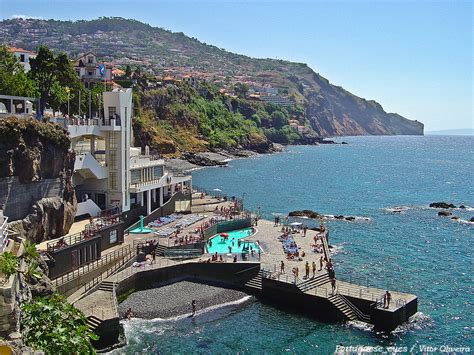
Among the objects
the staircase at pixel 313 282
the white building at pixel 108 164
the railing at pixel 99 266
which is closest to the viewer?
the railing at pixel 99 266

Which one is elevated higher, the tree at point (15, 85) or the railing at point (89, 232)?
the tree at point (15, 85)

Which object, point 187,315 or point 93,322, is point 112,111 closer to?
point 187,315

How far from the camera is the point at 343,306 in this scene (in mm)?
34281

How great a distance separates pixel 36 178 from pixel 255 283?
16.2 m

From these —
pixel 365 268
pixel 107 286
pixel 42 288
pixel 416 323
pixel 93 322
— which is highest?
pixel 42 288

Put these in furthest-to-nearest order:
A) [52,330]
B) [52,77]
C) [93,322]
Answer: [52,77] < [93,322] < [52,330]

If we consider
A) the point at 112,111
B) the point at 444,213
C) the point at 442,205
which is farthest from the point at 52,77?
the point at 442,205

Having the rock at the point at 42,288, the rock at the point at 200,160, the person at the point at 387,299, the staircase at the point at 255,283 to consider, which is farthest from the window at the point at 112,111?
the rock at the point at 200,160

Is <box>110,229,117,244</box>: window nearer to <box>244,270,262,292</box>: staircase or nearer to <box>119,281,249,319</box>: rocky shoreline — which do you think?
<box>119,281,249,319</box>: rocky shoreline

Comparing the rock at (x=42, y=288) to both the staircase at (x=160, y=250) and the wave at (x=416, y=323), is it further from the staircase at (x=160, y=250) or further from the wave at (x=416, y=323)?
the wave at (x=416, y=323)

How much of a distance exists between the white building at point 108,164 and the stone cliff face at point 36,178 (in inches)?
169

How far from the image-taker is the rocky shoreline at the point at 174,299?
3409 centimetres

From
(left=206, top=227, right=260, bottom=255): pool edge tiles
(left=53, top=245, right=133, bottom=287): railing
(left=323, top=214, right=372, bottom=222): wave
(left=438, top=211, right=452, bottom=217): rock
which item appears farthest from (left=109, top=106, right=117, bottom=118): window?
(left=438, top=211, right=452, bottom=217): rock

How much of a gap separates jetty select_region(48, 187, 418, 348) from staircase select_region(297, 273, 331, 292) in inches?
3.0
